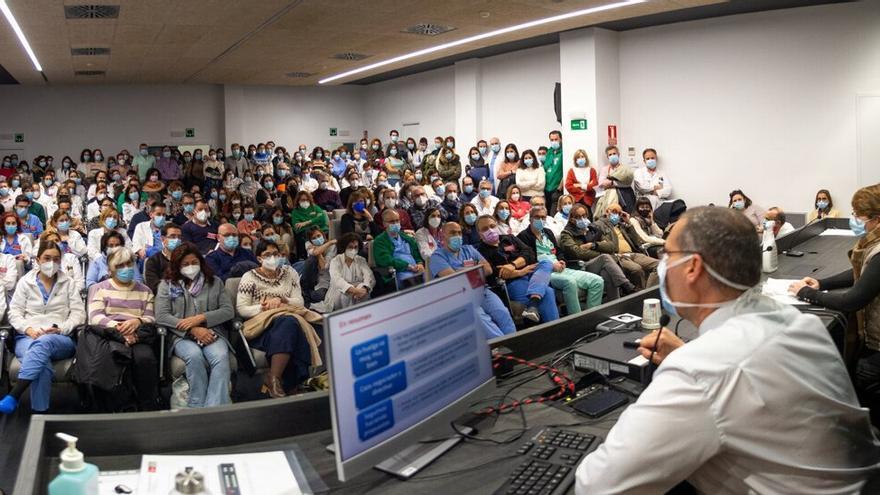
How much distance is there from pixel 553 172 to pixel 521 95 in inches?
93.2

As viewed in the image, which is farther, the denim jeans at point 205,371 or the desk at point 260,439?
the denim jeans at point 205,371

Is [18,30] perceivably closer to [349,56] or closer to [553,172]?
[349,56]

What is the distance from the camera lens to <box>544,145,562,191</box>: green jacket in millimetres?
10969

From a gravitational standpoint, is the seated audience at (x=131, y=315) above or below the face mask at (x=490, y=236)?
below

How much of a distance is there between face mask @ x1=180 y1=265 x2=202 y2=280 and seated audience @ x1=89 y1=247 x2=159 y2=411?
0.93 ft

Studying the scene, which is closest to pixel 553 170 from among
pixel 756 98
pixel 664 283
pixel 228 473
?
pixel 756 98

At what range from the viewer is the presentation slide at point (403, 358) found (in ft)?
5.38

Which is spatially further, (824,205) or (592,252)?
(824,205)

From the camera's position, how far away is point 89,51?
1012 centimetres

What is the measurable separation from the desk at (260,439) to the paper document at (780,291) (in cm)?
166

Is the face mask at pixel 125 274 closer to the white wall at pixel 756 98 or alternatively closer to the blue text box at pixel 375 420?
the blue text box at pixel 375 420

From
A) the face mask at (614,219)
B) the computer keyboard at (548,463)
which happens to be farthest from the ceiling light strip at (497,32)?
the computer keyboard at (548,463)

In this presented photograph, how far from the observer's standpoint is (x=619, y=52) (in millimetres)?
10922

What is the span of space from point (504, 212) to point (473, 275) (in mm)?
5280
